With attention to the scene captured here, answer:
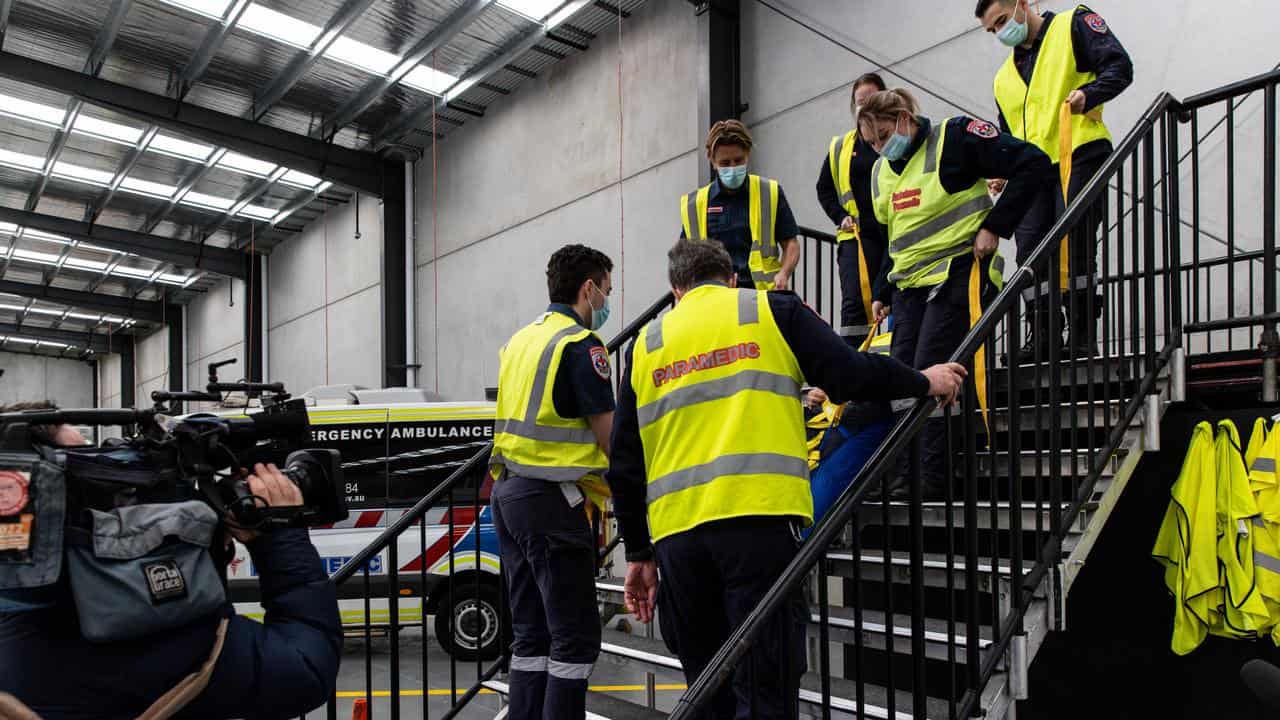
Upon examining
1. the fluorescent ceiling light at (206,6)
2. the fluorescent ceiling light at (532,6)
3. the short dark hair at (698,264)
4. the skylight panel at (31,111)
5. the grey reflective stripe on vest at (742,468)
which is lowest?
the grey reflective stripe on vest at (742,468)

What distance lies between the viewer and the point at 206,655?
1394 millimetres

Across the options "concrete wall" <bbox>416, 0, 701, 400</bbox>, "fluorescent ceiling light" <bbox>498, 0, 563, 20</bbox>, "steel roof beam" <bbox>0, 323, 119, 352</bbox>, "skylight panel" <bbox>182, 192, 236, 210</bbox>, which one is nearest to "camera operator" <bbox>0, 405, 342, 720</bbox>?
"concrete wall" <bbox>416, 0, 701, 400</bbox>

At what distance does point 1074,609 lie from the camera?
361 centimetres

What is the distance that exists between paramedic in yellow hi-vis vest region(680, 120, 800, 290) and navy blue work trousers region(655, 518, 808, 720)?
6.50 ft

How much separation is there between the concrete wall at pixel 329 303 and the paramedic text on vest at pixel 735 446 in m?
11.7

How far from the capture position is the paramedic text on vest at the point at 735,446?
7.17ft

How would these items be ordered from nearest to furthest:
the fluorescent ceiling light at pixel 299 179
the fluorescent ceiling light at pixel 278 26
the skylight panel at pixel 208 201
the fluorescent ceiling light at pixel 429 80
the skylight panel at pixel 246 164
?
the fluorescent ceiling light at pixel 278 26 → the fluorescent ceiling light at pixel 429 80 → the skylight panel at pixel 246 164 → the fluorescent ceiling light at pixel 299 179 → the skylight panel at pixel 208 201

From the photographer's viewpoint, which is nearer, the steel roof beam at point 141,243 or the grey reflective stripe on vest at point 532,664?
the grey reflective stripe on vest at point 532,664

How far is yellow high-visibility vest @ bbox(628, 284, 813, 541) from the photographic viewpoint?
7.25ft

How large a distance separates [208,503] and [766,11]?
778 cm

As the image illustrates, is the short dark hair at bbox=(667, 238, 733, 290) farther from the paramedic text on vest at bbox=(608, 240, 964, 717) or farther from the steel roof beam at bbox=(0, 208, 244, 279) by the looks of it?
the steel roof beam at bbox=(0, 208, 244, 279)

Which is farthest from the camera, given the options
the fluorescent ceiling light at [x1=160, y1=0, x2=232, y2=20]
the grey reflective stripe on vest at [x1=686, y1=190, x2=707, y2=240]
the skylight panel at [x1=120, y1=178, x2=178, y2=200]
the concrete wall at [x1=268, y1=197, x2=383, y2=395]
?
the concrete wall at [x1=268, y1=197, x2=383, y2=395]

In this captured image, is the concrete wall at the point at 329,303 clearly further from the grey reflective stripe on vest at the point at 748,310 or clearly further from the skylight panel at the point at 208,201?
the grey reflective stripe on vest at the point at 748,310

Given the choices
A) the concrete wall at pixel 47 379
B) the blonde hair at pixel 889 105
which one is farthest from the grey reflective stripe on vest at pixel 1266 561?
the concrete wall at pixel 47 379
